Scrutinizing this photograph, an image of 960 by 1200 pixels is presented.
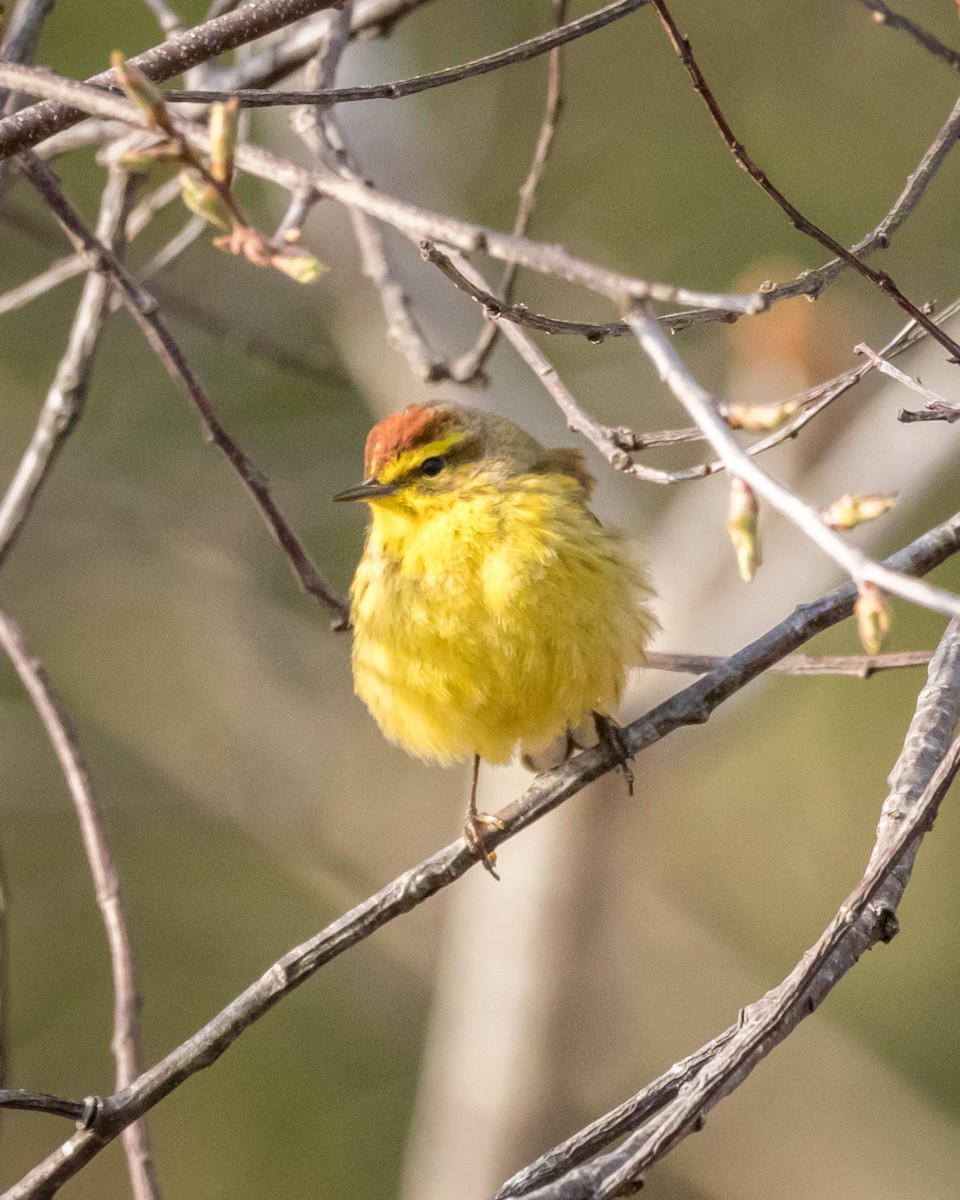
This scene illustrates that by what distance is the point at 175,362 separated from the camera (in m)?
2.93

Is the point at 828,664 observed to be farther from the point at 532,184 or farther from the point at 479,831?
the point at 532,184

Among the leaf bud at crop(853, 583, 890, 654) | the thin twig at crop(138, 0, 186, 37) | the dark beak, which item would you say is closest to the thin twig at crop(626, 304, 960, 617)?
the leaf bud at crop(853, 583, 890, 654)

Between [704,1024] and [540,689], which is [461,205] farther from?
[540,689]

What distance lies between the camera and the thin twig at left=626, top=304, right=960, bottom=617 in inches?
53.5

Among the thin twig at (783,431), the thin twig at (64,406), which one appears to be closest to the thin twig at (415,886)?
the thin twig at (783,431)

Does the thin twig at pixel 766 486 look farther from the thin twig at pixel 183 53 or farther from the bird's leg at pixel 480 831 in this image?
the bird's leg at pixel 480 831

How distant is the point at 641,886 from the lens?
410 inches

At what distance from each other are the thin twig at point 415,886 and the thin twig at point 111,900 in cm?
36

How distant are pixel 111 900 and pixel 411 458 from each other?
168cm

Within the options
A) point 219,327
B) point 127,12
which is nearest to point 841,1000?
point 219,327

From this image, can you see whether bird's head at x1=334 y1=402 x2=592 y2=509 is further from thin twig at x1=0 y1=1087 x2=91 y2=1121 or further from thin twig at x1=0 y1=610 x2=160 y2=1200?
thin twig at x1=0 y1=1087 x2=91 y2=1121

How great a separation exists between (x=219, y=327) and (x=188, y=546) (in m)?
4.64

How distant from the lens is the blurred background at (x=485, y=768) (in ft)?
28.8

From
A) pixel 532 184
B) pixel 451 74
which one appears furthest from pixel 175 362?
pixel 532 184
